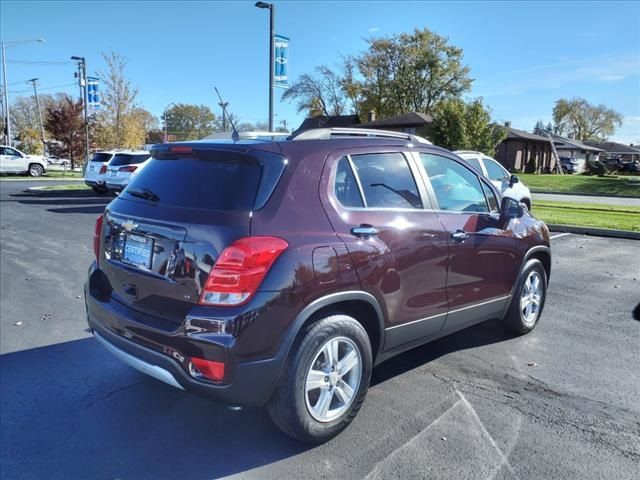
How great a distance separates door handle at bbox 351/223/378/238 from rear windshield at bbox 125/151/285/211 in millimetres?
583

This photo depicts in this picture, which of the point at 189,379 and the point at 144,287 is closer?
the point at 189,379

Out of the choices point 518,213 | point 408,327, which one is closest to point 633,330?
point 518,213

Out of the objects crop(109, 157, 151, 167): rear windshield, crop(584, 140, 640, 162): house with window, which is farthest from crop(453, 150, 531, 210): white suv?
crop(584, 140, 640, 162): house with window

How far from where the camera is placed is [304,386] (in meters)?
2.91

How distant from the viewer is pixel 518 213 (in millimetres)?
4449

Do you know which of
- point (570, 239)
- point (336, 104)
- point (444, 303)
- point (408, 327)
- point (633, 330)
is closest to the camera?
point (408, 327)

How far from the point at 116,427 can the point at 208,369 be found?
1.05 meters

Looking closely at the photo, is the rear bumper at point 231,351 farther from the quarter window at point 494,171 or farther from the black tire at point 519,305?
the quarter window at point 494,171

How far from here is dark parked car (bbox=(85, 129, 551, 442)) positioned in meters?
2.69

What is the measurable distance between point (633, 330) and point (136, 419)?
4.73 meters

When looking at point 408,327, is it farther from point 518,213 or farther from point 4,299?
point 4,299

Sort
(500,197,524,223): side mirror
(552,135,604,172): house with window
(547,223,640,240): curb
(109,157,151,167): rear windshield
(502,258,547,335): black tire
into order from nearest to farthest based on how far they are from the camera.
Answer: (500,197,524,223): side mirror < (502,258,547,335): black tire < (547,223,640,240): curb < (109,157,151,167): rear windshield < (552,135,604,172): house with window

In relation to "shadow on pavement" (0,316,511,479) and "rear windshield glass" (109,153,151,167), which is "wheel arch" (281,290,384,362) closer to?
"shadow on pavement" (0,316,511,479)

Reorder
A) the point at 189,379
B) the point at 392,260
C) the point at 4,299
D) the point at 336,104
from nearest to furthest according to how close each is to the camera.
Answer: the point at 189,379
the point at 392,260
the point at 4,299
the point at 336,104
